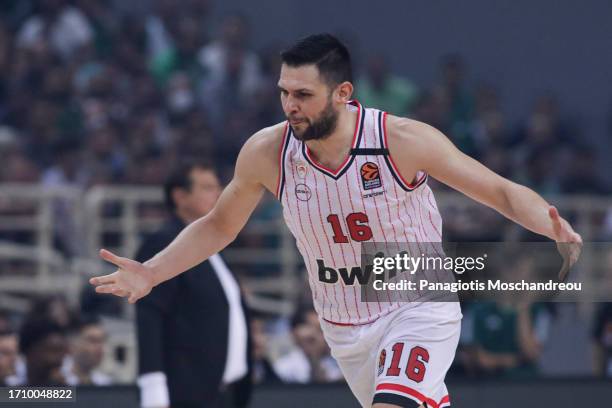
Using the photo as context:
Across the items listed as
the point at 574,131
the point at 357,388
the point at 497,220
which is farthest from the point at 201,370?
the point at 574,131

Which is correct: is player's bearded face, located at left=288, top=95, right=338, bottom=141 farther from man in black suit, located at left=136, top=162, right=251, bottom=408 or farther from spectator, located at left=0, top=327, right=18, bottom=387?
spectator, located at left=0, top=327, right=18, bottom=387

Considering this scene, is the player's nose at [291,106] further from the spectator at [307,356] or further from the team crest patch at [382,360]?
the spectator at [307,356]

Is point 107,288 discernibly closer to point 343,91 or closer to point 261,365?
point 343,91

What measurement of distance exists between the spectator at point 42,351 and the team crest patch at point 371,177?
10.1 feet

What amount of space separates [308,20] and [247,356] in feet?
31.2

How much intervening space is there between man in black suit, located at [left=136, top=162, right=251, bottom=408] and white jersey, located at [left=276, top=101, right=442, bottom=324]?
1431 millimetres

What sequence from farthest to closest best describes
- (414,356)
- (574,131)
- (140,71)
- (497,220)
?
1. (574,131)
2. (140,71)
3. (497,220)
4. (414,356)

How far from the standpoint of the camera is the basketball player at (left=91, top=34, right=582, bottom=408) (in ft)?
19.3

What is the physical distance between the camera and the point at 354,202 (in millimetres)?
6012

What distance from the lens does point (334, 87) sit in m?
6.09

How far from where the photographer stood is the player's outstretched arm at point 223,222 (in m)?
6.25

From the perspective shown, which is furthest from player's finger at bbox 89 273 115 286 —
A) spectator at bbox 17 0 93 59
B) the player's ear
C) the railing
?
spectator at bbox 17 0 93 59

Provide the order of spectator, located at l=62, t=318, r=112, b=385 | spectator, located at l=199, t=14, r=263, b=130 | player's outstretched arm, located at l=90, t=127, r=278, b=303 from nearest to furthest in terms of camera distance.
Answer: player's outstretched arm, located at l=90, t=127, r=278, b=303, spectator, located at l=62, t=318, r=112, b=385, spectator, located at l=199, t=14, r=263, b=130

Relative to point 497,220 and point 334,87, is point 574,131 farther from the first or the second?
point 334,87
